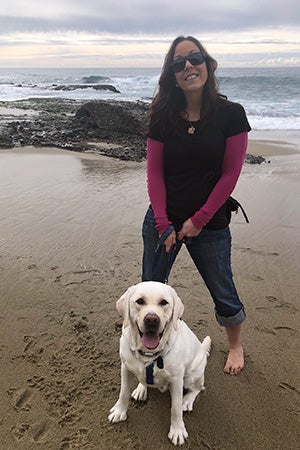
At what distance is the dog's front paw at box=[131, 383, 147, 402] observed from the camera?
3.11 meters

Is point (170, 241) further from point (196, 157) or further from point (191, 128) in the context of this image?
point (191, 128)

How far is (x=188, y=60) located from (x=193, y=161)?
687 millimetres

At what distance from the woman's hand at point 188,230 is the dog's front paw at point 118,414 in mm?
1248

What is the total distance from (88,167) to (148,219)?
257 inches

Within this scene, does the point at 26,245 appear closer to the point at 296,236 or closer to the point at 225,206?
the point at 225,206

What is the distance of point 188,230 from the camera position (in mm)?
3014

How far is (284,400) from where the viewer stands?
10.3ft

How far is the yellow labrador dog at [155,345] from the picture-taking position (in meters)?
2.61

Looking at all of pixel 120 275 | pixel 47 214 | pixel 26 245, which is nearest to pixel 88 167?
pixel 47 214

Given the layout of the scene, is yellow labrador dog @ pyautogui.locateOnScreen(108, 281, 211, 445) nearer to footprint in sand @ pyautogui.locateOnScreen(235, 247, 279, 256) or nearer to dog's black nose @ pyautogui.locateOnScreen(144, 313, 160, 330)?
dog's black nose @ pyautogui.locateOnScreen(144, 313, 160, 330)

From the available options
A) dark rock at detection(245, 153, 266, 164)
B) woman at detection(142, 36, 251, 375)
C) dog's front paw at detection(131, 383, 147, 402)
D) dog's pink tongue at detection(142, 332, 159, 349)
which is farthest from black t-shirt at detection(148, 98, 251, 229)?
dark rock at detection(245, 153, 266, 164)

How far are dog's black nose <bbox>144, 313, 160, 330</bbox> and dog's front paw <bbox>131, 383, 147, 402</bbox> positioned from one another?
79cm

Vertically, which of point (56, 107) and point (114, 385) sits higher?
point (114, 385)

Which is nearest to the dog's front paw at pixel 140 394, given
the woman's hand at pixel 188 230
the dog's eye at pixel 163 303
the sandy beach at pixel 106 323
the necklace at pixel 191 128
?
the sandy beach at pixel 106 323
